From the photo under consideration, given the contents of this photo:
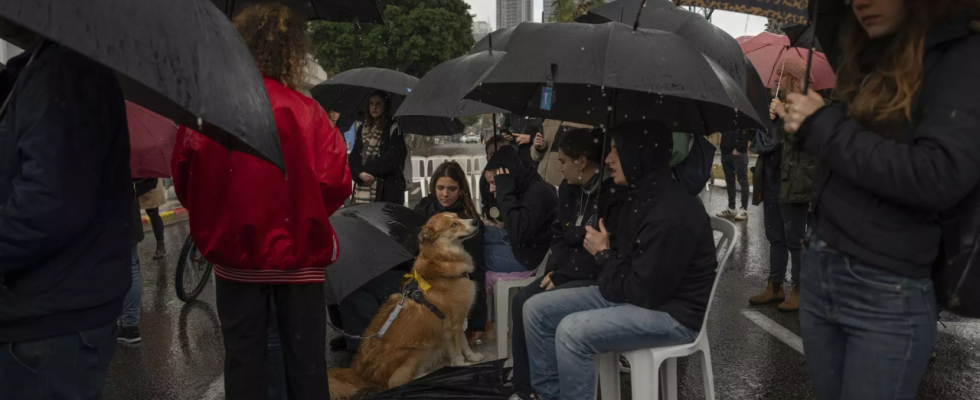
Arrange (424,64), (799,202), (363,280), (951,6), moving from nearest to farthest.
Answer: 1. (951,6)
2. (363,280)
3. (799,202)
4. (424,64)

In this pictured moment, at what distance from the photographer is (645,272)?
3229 mm

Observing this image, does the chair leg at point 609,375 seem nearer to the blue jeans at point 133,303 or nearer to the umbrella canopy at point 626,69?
the umbrella canopy at point 626,69

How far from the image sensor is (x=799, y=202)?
18.9ft

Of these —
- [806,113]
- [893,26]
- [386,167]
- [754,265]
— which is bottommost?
[754,265]

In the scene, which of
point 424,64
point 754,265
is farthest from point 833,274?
point 424,64

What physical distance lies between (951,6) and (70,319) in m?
2.70

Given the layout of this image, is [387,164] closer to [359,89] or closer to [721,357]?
[359,89]

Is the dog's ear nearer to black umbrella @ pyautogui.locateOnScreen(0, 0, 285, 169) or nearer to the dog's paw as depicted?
the dog's paw

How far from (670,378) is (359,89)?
517 cm

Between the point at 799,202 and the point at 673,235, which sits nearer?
the point at 673,235

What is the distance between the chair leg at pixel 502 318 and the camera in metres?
4.95

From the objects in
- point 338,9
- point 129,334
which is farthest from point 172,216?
point 338,9

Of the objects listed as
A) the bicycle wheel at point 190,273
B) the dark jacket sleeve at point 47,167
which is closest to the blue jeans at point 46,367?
the dark jacket sleeve at point 47,167

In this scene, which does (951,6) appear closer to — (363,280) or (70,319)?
(70,319)
